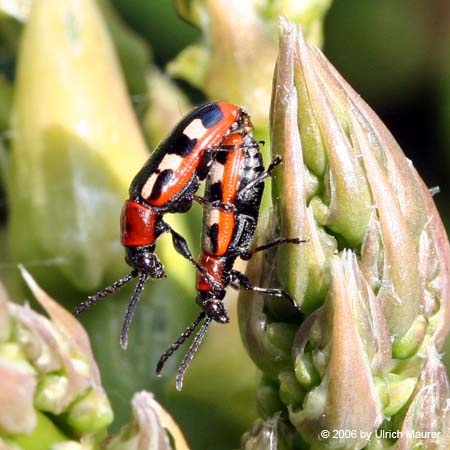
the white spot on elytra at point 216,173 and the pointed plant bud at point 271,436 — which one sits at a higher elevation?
the white spot on elytra at point 216,173

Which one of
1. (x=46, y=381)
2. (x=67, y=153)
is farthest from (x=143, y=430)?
(x=67, y=153)

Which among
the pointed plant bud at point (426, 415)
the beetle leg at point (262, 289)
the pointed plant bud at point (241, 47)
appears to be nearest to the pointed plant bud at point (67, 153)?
the pointed plant bud at point (241, 47)

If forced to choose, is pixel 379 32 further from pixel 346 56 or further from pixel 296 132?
pixel 296 132

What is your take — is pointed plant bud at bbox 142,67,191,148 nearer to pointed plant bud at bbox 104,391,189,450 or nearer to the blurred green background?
the blurred green background

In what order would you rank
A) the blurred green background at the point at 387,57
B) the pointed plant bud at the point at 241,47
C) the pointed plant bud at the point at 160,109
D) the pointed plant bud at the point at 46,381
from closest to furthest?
the pointed plant bud at the point at 46,381, the pointed plant bud at the point at 241,47, the pointed plant bud at the point at 160,109, the blurred green background at the point at 387,57

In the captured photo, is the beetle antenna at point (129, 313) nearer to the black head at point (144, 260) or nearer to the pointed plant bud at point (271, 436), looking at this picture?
the black head at point (144, 260)

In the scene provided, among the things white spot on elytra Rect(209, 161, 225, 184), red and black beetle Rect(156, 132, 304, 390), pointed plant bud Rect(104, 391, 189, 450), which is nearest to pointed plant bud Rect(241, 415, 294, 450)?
pointed plant bud Rect(104, 391, 189, 450)

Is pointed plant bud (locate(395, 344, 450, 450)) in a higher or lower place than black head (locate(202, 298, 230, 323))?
lower

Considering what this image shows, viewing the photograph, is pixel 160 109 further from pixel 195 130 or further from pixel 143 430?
pixel 143 430
